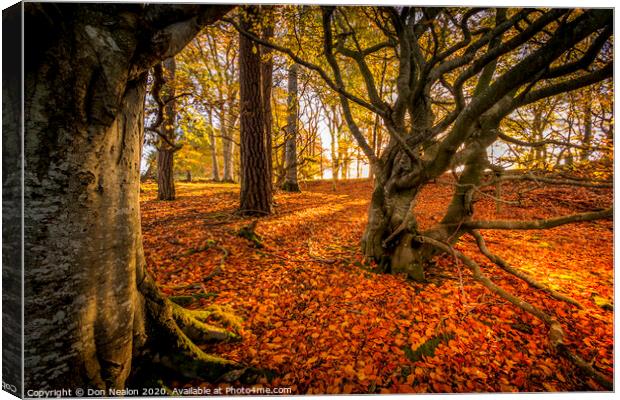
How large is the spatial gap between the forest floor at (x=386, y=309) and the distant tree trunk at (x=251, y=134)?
1.05 m

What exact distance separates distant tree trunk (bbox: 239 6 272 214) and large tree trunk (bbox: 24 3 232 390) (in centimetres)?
412

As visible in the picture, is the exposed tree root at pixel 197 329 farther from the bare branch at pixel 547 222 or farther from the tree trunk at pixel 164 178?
the tree trunk at pixel 164 178

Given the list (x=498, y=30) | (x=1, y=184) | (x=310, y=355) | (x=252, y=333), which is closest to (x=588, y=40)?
(x=498, y=30)

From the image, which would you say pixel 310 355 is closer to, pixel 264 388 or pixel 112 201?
pixel 264 388

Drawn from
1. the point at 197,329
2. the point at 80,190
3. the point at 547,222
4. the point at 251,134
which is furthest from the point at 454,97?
the point at 251,134

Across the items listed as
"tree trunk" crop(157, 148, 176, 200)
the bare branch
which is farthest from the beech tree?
"tree trunk" crop(157, 148, 176, 200)

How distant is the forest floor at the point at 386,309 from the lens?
2170mm

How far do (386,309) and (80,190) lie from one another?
3.02 metres

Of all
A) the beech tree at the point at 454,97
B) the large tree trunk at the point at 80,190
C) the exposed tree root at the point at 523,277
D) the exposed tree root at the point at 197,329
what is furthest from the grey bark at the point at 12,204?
the exposed tree root at the point at 523,277

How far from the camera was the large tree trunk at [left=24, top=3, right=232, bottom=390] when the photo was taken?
1.27 meters

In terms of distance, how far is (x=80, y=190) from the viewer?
54.7 inches

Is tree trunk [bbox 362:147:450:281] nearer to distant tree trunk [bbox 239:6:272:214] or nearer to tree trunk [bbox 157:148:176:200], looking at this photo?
distant tree trunk [bbox 239:6:272:214]

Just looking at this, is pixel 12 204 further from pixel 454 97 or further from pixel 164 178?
pixel 164 178

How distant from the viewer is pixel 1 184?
150 cm
